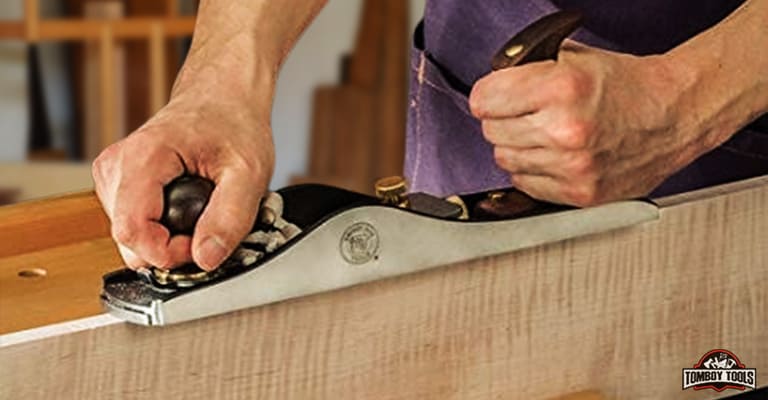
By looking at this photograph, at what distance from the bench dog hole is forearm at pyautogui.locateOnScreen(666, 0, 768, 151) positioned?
45 centimetres

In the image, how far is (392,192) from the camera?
3.19 feet

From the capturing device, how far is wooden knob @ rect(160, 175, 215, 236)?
90 centimetres

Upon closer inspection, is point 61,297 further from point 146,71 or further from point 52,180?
point 146,71

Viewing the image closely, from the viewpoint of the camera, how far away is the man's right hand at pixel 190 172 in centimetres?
88

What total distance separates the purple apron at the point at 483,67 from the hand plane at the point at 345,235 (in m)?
0.30

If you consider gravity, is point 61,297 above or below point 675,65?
below

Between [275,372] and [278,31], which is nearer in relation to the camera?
[275,372]

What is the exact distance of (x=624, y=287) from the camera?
1007mm

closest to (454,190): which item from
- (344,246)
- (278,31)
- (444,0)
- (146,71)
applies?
(444,0)

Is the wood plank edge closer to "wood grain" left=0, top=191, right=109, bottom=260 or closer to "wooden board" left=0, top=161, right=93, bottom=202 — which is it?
"wood grain" left=0, top=191, right=109, bottom=260

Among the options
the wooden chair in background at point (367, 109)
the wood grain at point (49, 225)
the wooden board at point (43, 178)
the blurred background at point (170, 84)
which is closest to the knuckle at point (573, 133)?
the wood grain at point (49, 225)

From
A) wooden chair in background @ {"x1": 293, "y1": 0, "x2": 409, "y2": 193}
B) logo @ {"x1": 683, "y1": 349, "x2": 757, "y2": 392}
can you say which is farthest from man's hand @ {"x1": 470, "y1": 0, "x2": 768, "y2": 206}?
wooden chair in background @ {"x1": 293, "y1": 0, "x2": 409, "y2": 193}

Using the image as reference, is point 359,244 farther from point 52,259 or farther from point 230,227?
point 52,259

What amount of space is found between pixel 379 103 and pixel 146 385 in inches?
102
